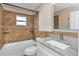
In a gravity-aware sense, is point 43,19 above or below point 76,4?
below

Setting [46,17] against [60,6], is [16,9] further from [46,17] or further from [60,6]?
[60,6]

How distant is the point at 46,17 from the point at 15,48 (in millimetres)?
573

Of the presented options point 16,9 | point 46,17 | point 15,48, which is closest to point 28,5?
point 16,9

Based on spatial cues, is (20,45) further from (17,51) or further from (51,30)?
(51,30)

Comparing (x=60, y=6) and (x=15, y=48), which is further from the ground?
(x=60, y=6)

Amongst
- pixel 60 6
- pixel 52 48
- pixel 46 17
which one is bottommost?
pixel 52 48

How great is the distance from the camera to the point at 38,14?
4.01 feet

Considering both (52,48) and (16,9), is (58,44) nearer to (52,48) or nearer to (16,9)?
(52,48)

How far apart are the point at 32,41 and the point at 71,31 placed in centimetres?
52

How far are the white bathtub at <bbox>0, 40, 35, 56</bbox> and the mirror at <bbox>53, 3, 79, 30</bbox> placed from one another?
1.44 ft

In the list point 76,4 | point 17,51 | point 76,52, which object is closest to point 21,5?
point 17,51

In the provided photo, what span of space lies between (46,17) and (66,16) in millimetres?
264

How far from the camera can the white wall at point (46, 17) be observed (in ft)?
3.90

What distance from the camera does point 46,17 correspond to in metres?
1.22
